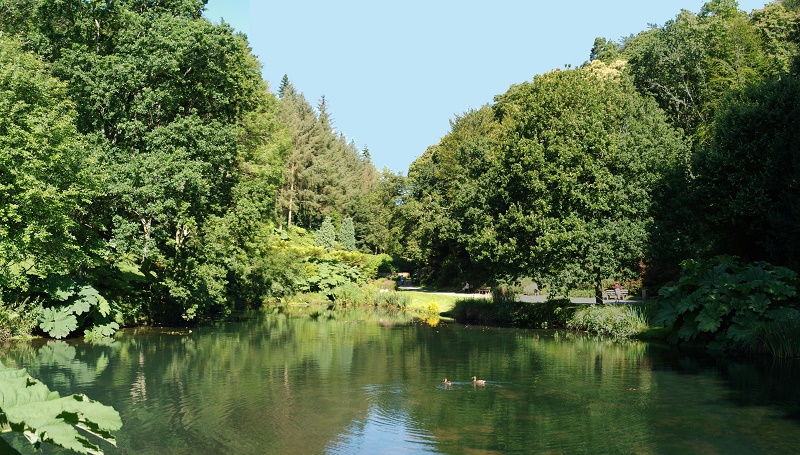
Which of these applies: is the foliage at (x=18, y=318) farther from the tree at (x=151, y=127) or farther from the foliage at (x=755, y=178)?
the foliage at (x=755, y=178)

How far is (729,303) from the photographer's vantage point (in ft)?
73.5

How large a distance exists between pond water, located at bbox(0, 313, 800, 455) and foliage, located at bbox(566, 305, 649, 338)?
1506mm

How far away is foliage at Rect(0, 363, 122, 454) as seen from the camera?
3459 mm

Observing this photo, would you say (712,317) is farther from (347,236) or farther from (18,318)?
(347,236)

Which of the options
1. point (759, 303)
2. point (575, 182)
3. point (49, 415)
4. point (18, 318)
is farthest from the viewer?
point (575, 182)

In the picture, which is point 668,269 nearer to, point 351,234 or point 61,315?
point 61,315

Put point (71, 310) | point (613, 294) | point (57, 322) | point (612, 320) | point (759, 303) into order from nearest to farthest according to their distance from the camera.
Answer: point (759, 303), point (57, 322), point (71, 310), point (612, 320), point (613, 294)

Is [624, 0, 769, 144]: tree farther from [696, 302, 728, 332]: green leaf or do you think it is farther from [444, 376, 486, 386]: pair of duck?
[444, 376, 486, 386]: pair of duck

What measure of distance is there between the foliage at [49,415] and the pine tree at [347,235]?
6712cm

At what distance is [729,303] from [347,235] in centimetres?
5248

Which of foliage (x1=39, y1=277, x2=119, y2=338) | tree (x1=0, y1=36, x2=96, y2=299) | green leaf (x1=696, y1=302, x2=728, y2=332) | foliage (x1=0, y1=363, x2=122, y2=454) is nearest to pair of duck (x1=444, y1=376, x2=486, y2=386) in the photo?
green leaf (x1=696, y1=302, x2=728, y2=332)

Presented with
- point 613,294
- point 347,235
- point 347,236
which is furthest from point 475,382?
point 347,235

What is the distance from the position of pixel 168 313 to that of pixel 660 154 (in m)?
22.8

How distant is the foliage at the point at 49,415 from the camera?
346 cm
